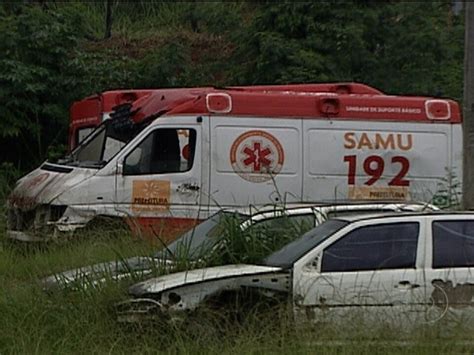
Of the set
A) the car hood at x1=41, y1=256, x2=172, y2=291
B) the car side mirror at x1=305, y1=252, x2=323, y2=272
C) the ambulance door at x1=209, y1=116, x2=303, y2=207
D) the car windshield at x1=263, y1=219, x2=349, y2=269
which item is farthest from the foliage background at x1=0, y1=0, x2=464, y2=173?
the car side mirror at x1=305, y1=252, x2=323, y2=272

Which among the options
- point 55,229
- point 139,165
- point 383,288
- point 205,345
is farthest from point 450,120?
point 205,345

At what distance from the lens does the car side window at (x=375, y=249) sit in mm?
8750

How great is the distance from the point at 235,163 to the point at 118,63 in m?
8.40

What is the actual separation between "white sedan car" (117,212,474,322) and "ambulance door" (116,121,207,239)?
479 cm

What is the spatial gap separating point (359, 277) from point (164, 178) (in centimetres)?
570

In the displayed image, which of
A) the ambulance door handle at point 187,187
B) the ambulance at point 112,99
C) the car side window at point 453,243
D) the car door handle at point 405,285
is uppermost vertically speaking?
the ambulance at point 112,99

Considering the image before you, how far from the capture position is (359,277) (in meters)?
8.66

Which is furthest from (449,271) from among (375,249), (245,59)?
(245,59)

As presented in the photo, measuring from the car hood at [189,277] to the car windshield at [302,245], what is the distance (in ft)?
0.55

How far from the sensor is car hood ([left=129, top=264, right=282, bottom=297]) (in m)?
8.54

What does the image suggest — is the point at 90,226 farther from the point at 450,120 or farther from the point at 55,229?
the point at 450,120

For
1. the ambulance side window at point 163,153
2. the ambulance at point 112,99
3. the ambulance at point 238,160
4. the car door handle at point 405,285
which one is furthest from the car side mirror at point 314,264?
the ambulance at point 112,99

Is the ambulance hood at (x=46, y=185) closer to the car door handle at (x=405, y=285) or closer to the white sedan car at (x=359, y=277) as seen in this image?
the white sedan car at (x=359, y=277)

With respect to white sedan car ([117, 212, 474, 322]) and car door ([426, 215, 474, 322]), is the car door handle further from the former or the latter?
car door ([426, 215, 474, 322])
